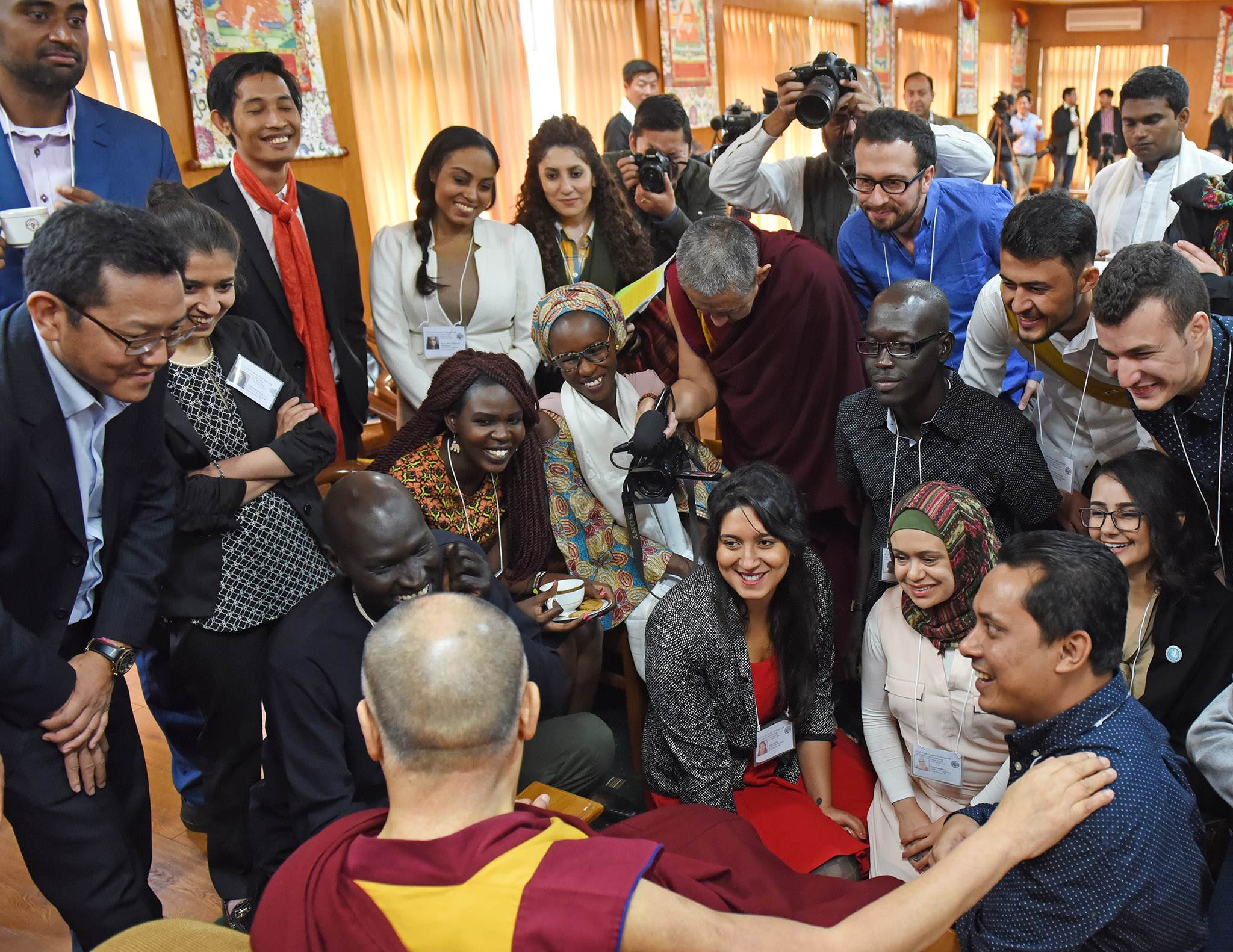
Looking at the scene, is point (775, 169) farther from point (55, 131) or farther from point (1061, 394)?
point (55, 131)

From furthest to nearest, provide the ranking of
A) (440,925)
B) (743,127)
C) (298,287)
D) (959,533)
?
(743,127)
(298,287)
(959,533)
(440,925)

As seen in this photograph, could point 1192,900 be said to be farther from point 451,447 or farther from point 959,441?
point 451,447

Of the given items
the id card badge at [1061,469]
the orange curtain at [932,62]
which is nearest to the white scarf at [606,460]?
the id card badge at [1061,469]

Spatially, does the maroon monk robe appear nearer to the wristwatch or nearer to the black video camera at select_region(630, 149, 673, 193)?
the wristwatch

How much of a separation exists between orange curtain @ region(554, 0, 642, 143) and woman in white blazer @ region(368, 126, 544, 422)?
431cm

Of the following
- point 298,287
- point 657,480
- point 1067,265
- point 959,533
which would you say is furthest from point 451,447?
point 1067,265

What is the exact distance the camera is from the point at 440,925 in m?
1.06

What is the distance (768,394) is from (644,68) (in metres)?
3.76

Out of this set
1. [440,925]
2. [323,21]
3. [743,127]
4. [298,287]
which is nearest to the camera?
[440,925]

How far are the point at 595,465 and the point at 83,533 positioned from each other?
1.33m

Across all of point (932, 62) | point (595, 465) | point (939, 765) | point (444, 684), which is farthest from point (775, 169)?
point (932, 62)

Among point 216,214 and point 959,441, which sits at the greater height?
point 216,214

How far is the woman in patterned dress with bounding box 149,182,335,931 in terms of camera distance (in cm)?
212

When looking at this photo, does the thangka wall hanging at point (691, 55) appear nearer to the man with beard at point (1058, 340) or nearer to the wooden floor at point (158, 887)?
the man with beard at point (1058, 340)
